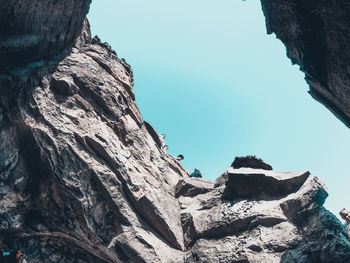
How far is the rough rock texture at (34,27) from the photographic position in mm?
15414

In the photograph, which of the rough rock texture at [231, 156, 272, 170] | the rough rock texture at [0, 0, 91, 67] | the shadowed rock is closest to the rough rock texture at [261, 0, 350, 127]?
the shadowed rock

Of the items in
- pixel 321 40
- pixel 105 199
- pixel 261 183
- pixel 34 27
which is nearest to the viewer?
pixel 321 40

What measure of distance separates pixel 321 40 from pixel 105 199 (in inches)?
588

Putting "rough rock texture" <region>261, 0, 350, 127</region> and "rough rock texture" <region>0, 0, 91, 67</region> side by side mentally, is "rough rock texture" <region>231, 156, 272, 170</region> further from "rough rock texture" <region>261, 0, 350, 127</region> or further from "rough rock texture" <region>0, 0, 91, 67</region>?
"rough rock texture" <region>0, 0, 91, 67</region>

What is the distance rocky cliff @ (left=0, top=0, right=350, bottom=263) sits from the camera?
1537cm

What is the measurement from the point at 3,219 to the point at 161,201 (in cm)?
985

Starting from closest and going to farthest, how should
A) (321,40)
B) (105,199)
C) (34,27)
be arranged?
(321,40) < (105,199) < (34,27)

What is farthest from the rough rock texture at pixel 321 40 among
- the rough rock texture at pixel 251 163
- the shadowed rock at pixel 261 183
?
the rough rock texture at pixel 251 163

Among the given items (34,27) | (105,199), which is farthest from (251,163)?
(34,27)

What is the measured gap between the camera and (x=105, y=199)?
1681 centimetres

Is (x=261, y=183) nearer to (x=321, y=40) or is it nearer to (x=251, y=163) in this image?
(x=251, y=163)

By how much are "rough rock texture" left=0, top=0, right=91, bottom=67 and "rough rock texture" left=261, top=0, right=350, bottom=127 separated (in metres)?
14.2

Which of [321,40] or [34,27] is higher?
[34,27]

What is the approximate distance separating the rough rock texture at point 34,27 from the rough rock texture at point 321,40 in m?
14.2
